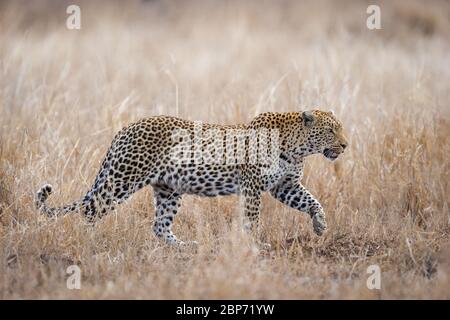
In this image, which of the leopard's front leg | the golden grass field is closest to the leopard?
the leopard's front leg

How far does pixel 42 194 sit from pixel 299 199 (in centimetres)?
227

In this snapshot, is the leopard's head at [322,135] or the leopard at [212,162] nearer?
the leopard at [212,162]

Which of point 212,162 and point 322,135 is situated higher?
point 322,135

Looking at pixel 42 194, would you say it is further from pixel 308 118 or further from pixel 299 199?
pixel 308 118

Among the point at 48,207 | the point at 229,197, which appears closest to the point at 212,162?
the point at 229,197

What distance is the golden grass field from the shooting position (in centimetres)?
654

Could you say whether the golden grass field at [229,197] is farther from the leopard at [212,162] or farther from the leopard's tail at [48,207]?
the leopard at [212,162]

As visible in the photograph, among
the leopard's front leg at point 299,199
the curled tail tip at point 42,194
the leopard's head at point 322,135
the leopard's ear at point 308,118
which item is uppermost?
the leopard's ear at point 308,118

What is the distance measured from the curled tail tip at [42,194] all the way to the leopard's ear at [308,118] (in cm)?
231

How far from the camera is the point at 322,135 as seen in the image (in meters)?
7.95

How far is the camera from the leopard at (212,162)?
25.1 ft

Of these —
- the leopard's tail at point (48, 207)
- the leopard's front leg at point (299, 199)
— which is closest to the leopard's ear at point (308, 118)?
the leopard's front leg at point (299, 199)
